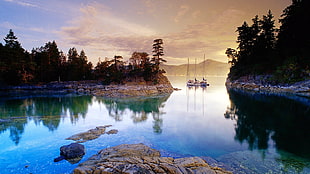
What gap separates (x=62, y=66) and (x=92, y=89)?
19.4 m

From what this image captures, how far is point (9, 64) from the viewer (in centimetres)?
4359

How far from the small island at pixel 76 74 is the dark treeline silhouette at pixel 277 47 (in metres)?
25.7

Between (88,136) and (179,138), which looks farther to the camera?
(179,138)

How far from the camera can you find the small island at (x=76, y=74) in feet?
128

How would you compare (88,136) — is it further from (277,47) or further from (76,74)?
(277,47)

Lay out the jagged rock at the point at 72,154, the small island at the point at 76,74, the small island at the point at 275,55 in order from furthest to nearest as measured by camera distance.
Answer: the small island at the point at 76,74 < the small island at the point at 275,55 < the jagged rock at the point at 72,154

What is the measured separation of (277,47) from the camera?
43.8 meters

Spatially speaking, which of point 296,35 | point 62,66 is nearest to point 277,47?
point 296,35

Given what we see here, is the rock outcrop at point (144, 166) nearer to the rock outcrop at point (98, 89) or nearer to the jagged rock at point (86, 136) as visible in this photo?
the jagged rock at point (86, 136)

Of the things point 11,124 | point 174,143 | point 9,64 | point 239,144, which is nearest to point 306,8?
point 239,144

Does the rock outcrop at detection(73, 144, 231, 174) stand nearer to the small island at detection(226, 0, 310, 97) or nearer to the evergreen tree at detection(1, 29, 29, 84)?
the small island at detection(226, 0, 310, 97)

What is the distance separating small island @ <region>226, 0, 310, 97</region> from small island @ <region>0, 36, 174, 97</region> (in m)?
24.2

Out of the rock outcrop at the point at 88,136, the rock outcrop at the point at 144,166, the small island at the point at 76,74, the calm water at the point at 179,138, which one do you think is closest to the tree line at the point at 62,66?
the small island at the point at 76,74

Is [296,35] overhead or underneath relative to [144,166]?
overhead
